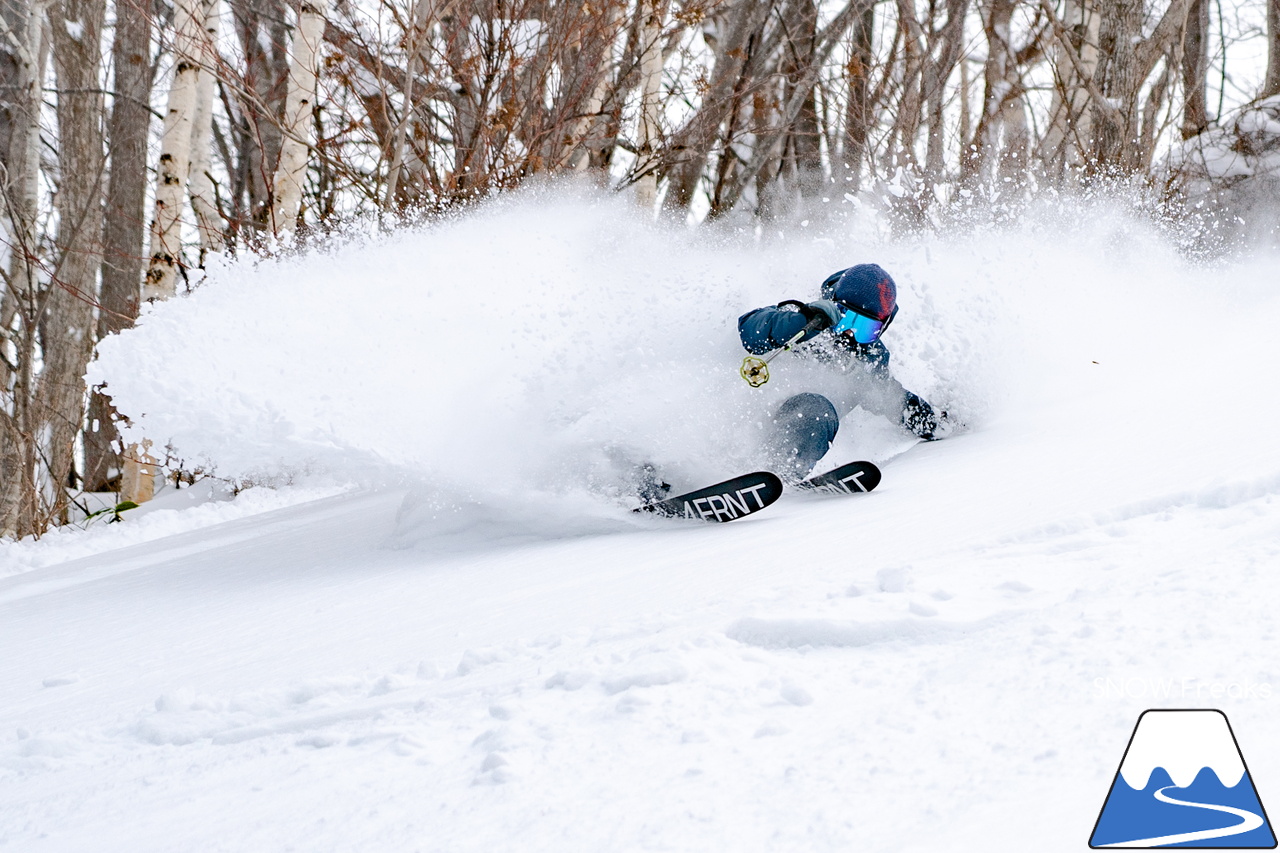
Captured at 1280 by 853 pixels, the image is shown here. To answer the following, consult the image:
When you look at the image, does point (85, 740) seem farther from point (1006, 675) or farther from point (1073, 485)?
point (1073, 485)

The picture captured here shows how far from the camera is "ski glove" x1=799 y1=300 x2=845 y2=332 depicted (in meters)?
3.53

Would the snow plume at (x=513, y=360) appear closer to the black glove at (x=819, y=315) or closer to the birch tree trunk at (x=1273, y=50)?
the black glove at (x=819, y=315)

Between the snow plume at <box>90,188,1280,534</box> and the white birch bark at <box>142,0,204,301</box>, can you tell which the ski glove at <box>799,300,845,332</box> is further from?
the white birch bark at <box>142,0,204,301</box>

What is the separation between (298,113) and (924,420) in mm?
4403

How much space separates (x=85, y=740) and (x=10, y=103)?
244 inches

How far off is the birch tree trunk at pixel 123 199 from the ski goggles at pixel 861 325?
693 centimetres

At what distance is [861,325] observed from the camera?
383 centimetres

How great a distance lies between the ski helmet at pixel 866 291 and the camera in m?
3.77

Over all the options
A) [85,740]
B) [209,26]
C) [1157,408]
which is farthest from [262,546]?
[209,26]

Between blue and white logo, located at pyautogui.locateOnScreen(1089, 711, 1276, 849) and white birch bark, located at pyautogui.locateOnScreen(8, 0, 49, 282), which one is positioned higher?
white birch bark, located at pyautogui.locateOnScreen(8, 0, 49, 282)

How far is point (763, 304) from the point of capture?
428 centimetres

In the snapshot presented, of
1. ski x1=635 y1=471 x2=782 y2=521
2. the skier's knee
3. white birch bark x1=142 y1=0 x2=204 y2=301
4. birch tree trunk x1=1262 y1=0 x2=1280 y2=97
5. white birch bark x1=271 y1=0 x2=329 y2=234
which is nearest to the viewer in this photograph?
ski x1=635 y1=471 x2=782 y2=521

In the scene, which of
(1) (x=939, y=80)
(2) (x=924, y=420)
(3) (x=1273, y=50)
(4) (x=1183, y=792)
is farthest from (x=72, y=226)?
(3) (x=1273, y=50)

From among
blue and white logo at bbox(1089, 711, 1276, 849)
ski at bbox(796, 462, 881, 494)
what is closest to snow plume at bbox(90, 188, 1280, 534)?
ski at bbox(796, 462, 881, 494)
